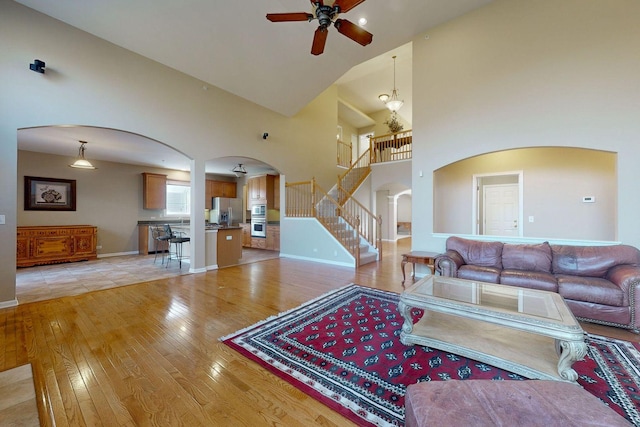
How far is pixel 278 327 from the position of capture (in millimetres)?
2758

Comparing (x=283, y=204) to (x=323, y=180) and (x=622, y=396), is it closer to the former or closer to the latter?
(x=323, y=180)

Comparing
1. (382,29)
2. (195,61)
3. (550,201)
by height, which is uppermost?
(382,29)

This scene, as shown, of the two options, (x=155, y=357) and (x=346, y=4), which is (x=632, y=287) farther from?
(x=155, y=357)

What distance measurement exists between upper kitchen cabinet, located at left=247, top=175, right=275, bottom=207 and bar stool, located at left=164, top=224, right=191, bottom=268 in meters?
2.83

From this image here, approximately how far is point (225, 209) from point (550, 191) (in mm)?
9166

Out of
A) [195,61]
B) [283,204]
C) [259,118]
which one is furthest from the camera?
[283,204]

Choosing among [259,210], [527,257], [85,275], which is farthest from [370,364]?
[259,210]

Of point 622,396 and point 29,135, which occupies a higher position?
point 29,135

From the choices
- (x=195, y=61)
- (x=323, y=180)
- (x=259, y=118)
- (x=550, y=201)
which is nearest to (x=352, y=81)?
(x=323, y=180)

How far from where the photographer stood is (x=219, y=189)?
9523 millimetres

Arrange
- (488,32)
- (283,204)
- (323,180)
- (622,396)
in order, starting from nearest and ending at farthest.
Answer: (622,396)
(488,32)
(283,204)
(323,180)

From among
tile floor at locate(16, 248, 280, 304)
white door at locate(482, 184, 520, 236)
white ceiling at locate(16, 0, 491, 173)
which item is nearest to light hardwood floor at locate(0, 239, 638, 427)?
tile floor at locate(16, 248, 280, 304)

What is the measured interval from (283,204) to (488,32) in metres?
5.84

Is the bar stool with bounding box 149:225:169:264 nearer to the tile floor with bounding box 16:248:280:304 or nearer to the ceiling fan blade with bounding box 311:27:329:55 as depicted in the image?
the tile floor with bounding box 16:248:280:304
